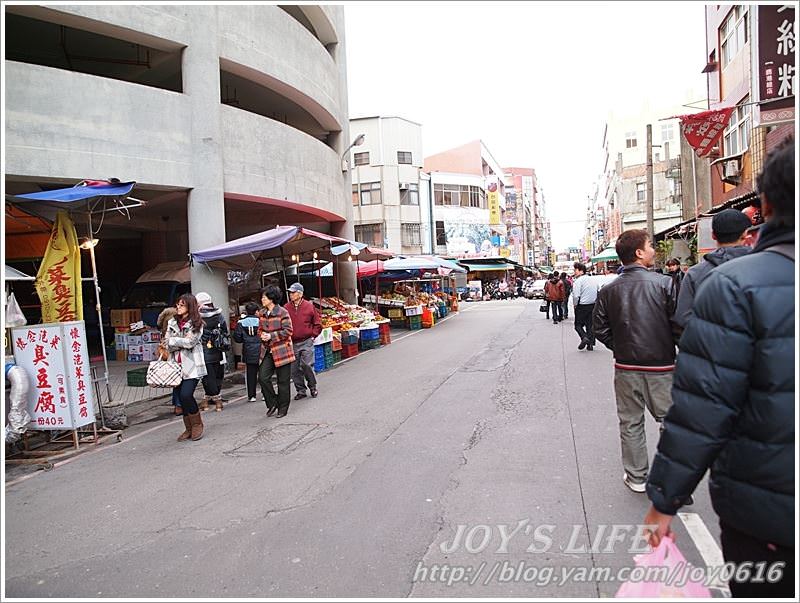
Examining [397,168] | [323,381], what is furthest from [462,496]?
[397,168]

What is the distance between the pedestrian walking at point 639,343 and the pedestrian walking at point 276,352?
15.9 feet

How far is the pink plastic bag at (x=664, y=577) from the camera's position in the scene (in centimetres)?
217

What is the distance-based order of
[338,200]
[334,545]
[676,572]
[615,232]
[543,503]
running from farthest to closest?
[615,232]
[338,200]
[543,503]
[334,545]
[676,572]

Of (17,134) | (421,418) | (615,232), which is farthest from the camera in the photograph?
(615,232)

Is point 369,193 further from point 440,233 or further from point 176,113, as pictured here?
point 176,113

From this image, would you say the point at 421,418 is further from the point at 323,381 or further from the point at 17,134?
the point at 17,134

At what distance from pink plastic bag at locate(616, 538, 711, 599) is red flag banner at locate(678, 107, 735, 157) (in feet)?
48.2

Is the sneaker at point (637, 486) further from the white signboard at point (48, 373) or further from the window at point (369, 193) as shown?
the window at point (369, 193)

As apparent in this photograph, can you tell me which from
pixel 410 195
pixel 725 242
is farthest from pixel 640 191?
pixel 725 242

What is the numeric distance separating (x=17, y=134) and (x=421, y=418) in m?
8.80

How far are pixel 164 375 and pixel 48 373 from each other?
52.5 inches

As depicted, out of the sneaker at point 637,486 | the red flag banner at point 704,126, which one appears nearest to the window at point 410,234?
the red flag banner at point 704,126

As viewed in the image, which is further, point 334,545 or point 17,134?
point 17,134

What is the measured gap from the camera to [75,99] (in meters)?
10.2
